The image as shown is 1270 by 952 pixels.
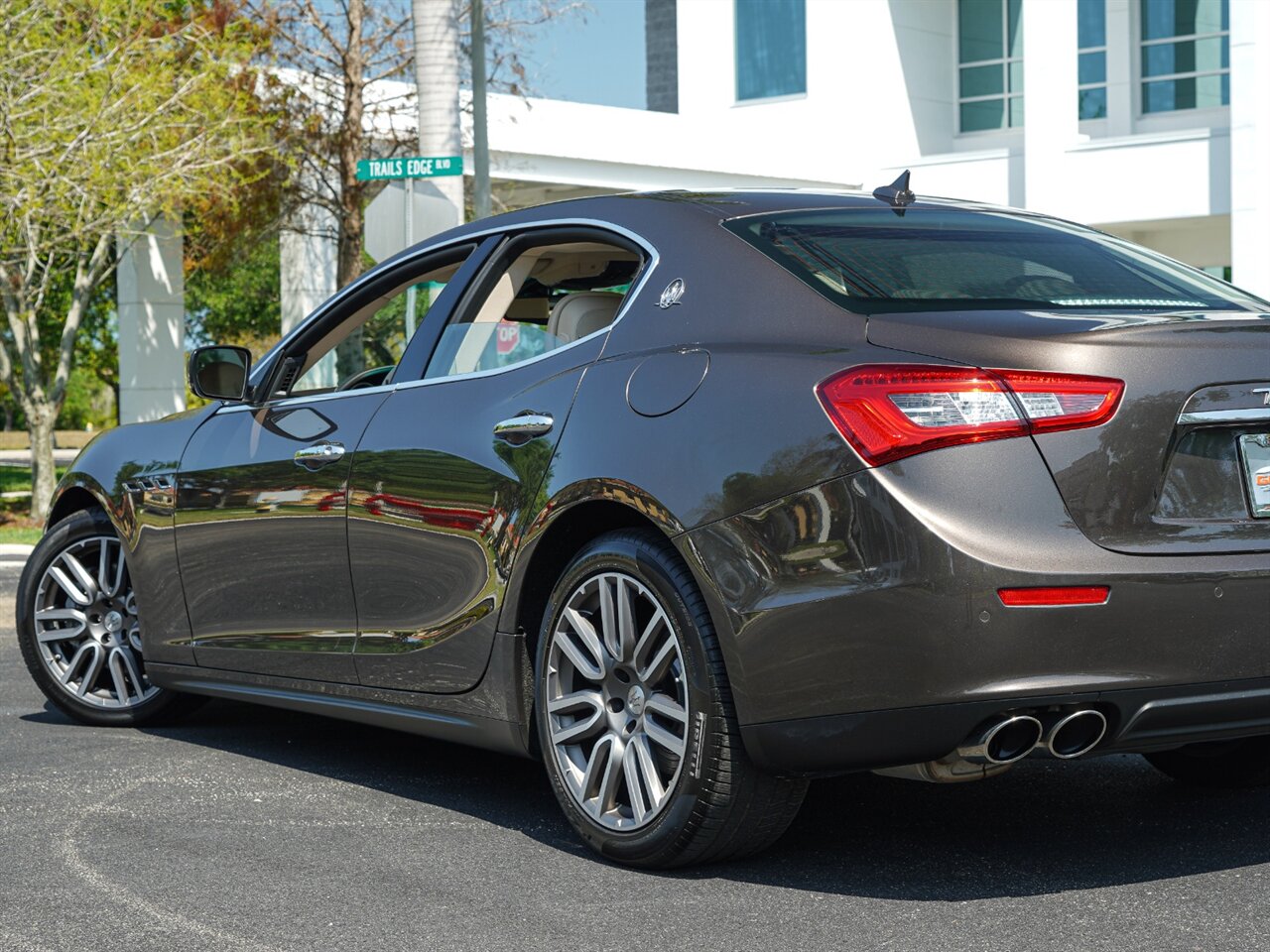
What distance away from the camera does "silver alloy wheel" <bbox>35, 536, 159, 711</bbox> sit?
21.7 ft

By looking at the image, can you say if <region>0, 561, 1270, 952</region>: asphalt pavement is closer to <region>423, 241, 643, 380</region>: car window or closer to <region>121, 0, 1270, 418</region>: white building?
<region>423, 241, 643, 380</region>: car window

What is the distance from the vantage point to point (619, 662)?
450cm

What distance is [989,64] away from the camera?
122 feet

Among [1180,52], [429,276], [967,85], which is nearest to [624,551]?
[429,276]

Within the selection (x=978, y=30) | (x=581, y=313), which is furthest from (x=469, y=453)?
(x=978, y=30)

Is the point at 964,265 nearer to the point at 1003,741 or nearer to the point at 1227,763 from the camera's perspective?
the point at 1003,741

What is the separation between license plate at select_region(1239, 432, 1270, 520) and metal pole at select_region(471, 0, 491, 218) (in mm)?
14183

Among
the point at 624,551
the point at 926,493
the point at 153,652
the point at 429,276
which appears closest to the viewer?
the point at 926,493

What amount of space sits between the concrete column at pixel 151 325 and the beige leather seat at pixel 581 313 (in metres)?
18.8

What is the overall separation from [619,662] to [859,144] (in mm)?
33150

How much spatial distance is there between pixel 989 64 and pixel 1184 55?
5112 mm

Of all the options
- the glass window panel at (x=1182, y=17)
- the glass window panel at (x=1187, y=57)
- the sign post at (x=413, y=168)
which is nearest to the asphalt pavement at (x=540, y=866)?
the sign post at (x=413, y=168)

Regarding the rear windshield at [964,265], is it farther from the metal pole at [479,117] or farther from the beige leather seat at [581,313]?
the metal pole at [479,117]

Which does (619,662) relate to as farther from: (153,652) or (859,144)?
Answer: (859,144)
